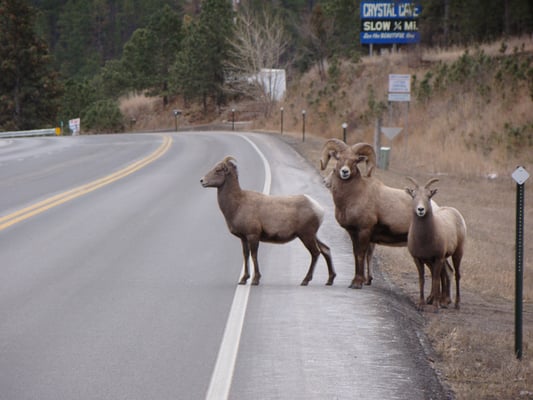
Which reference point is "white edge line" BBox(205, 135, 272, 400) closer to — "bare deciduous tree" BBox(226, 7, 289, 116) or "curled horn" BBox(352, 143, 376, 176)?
"curled horn" BBox(352, 143, 376, 176)

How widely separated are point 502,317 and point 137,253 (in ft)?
16.5

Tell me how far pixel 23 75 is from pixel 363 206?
73.3 metres

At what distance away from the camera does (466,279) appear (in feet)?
41.4

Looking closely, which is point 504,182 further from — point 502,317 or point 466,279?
point 502,317

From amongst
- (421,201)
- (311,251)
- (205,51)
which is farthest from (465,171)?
(205,51)

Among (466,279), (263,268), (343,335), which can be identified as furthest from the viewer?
(466,279)

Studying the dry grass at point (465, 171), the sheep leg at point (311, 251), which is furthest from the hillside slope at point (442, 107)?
the sheep leg at point (311, 251)

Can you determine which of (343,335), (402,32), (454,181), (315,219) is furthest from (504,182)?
(402,32)

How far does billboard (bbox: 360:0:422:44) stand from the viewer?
51.4m

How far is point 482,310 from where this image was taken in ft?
33.4

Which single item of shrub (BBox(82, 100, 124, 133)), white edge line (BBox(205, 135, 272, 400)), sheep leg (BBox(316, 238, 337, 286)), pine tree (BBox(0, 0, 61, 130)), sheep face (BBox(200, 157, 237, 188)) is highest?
pine tree (BBox(0, 0, 61, 130))

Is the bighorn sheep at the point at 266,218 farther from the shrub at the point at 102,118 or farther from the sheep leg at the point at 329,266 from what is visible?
the shrub at the point at 102,118

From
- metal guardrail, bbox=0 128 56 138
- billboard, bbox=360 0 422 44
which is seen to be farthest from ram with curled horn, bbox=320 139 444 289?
metal guardrail, bbox=0 128 56 138

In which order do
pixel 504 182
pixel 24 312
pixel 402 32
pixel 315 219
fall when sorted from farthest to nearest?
pixel 402 32
pixel 504 182
pixel 315 219
pixel 24 312
